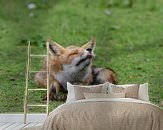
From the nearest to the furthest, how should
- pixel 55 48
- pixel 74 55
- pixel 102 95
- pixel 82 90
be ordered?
pixel 102 95, pixel 82 90, pixel 74 55, pixel 55 48

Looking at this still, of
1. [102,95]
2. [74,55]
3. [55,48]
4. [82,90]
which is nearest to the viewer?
[102,95]

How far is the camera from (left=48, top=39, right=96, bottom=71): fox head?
4.39 meters

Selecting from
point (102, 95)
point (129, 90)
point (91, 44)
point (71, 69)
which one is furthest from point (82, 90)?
point (91, 44)

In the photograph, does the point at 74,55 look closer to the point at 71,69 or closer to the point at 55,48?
the point at 71,69

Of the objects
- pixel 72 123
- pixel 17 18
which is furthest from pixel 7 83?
pixel 17 18

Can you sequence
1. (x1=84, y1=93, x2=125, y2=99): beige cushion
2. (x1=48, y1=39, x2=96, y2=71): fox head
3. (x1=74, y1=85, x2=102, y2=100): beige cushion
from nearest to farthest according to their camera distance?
(x1=84, y1=93, x2=125, y2=99): beige cushion, (x1=74, y1=85, x2=102, y2=100): beige cushion, (x1=48, y1=39, x2=96, y2=71): fox head

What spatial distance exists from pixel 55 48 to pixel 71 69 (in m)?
0.33

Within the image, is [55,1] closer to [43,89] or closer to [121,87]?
[121,87]

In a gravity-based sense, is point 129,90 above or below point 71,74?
below

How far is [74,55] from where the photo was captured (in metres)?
4.39

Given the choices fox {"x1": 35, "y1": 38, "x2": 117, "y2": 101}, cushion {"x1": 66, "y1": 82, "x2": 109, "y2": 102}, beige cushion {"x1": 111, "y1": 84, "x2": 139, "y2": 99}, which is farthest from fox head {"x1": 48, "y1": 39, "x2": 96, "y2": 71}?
beige cushion {"x1": 111, "y1": 84, "x2": 139, "y2": 99}

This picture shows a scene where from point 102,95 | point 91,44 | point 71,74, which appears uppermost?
point 91,44

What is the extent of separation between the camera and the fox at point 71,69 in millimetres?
4410

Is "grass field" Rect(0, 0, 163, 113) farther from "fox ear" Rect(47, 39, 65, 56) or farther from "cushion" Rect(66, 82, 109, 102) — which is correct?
"cushion" Rect(66, 82, 109, 102)
